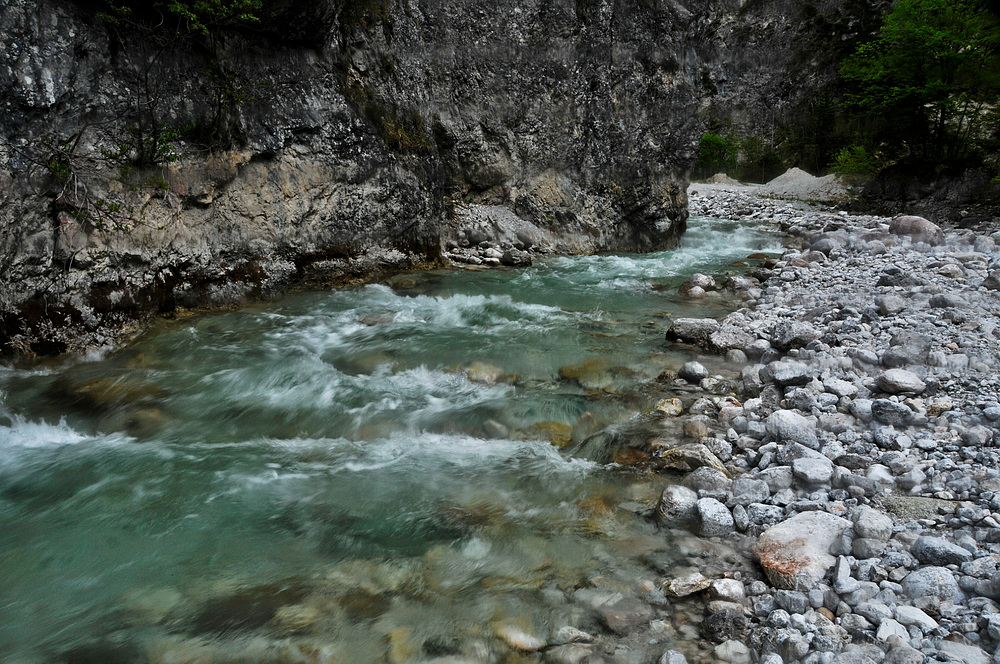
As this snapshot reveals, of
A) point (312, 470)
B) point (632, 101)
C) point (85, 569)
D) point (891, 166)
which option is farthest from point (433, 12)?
point (891, 166)

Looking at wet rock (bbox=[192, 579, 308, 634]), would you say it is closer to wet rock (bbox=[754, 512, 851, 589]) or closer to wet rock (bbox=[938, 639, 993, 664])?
wet rock (bbox=[754, 512, 851, 589])

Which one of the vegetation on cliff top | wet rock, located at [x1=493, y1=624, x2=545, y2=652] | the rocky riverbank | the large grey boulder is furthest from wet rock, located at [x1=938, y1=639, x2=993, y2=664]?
A: the vegetation on cliff top

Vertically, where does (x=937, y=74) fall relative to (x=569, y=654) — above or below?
above

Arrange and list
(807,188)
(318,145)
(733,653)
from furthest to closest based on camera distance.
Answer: (807,188) < (318,145) < (733,653)

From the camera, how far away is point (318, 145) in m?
8.52

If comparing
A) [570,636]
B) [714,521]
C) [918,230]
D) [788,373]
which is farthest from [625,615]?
[918,230]

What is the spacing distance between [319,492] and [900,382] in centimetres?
425

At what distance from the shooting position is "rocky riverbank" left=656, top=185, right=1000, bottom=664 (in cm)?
239

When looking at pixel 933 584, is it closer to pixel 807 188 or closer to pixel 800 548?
pixel 800 548

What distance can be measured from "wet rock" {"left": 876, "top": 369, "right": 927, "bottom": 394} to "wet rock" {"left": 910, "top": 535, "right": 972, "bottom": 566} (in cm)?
200

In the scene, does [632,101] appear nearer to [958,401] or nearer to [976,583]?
[958,401]

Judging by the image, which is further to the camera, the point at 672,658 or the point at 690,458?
the point at 690,458

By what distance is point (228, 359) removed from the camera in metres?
6.01

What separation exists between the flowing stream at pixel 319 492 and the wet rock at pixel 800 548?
1.52 ft
